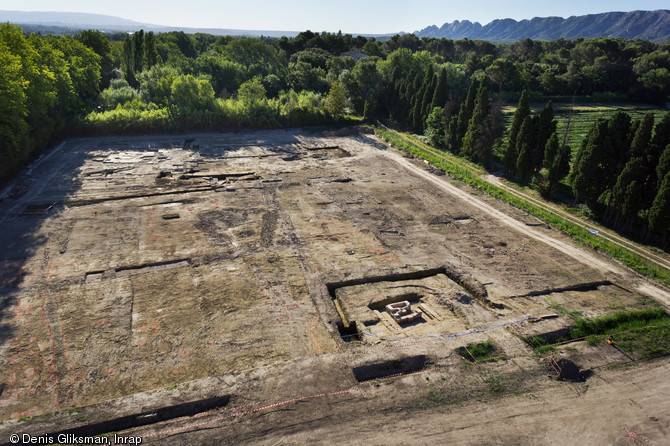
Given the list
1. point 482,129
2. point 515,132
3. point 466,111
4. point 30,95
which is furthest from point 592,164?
point 30,95

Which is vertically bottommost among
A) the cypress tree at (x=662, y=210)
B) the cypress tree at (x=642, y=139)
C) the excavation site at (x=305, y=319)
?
the excavation site at (x=305, y=319)

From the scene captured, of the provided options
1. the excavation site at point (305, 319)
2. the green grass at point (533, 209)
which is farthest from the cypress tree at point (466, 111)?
the excavation site at point (305, 319)

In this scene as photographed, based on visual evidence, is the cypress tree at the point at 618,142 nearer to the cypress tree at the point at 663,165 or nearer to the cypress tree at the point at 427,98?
the cypress tree at the point at 663,165

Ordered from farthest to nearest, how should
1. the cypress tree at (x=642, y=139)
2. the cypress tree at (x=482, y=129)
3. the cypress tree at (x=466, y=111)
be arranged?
1. the cypress tree at (x=466, y=111)
2. the cypress tree at (x=482, y=129)
3. the cypress tree at (x=642, y=139)

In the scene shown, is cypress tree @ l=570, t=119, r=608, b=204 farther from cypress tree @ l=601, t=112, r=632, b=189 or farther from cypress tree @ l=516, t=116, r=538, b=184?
cypress tree @ l=516, t=116, r=538, b=184

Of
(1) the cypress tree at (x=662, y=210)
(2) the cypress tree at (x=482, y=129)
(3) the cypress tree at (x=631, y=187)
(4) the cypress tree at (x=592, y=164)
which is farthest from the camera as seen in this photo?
(2) the cypress tree at (x=482, y=129)

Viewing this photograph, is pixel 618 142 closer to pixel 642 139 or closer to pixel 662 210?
pixel 642 139

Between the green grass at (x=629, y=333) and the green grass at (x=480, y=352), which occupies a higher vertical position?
the green grass at (x=629, y=333)

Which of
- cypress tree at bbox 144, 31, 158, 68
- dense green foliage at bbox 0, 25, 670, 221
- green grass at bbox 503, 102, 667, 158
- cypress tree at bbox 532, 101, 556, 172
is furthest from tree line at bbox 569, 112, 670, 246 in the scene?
cypress tree at bbox 144, 31, 158, 68
